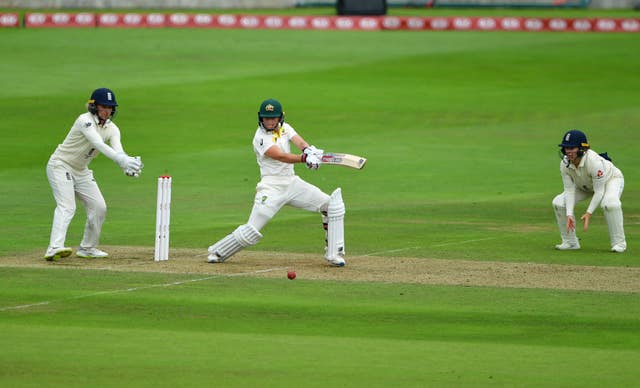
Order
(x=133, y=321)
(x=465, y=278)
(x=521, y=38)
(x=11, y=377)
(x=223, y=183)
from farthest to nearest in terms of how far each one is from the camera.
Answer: (x=521, y=38) < (x=223, y=183) < (x=465, y=278) < (x=133, y=321) < (x=11, y=377)

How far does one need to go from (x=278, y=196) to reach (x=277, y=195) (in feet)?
0.06

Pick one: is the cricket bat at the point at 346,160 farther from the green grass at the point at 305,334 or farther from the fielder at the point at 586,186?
the fielder at the point at 586,186

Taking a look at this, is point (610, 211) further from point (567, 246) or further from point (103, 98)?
point (103, 98)

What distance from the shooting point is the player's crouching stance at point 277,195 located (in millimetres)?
15656

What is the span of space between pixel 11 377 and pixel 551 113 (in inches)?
1119

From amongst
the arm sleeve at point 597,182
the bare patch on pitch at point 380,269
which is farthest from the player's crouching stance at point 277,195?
the arm sleeve at point 597,182

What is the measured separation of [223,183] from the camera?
84.7 ft

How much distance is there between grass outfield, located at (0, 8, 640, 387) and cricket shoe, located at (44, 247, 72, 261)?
0.29 meters

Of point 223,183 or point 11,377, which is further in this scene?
point 223,183

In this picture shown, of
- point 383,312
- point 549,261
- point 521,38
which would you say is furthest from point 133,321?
point 521,38

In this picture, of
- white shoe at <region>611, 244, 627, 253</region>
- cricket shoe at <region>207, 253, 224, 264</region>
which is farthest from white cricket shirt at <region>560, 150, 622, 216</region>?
cricket shoe at <region>207, 253, 224, 264</region>

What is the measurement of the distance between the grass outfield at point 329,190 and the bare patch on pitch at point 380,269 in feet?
0.79

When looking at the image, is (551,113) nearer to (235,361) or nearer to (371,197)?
(371,197)

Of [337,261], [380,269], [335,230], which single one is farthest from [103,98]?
[380,269]
